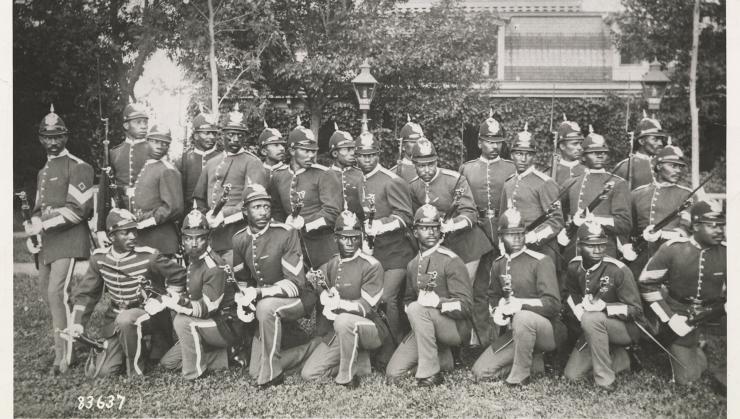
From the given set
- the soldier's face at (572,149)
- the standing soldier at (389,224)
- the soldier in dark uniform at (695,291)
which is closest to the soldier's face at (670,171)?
the soldier in dark uniform at (695,291)

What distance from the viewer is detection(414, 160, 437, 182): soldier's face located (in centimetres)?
604

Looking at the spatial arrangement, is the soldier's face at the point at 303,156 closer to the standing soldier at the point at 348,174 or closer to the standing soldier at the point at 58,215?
the standing soldier at the point at 348,174

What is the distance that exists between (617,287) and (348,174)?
2995 mm

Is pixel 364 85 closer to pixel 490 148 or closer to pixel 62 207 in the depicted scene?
pixel 490 148

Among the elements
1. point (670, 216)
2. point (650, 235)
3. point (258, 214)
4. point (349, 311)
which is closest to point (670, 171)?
point (670, 216)

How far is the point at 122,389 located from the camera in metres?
5.10

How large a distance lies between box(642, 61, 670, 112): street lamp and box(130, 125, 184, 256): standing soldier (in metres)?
5.47

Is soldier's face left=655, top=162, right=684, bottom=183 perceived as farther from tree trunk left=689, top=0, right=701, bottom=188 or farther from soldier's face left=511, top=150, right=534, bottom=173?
soldier's face left=511, top=150, right=534, bottom=173

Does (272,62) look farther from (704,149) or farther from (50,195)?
(704,149)

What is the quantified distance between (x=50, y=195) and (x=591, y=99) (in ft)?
26.3

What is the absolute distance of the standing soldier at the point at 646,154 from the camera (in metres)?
6.41

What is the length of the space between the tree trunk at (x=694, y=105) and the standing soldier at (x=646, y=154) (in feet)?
1.08

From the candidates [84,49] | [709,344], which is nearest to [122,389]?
[84,49]

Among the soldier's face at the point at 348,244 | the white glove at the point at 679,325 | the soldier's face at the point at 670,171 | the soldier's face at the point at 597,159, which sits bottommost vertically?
the white glove at the point at 679,325
